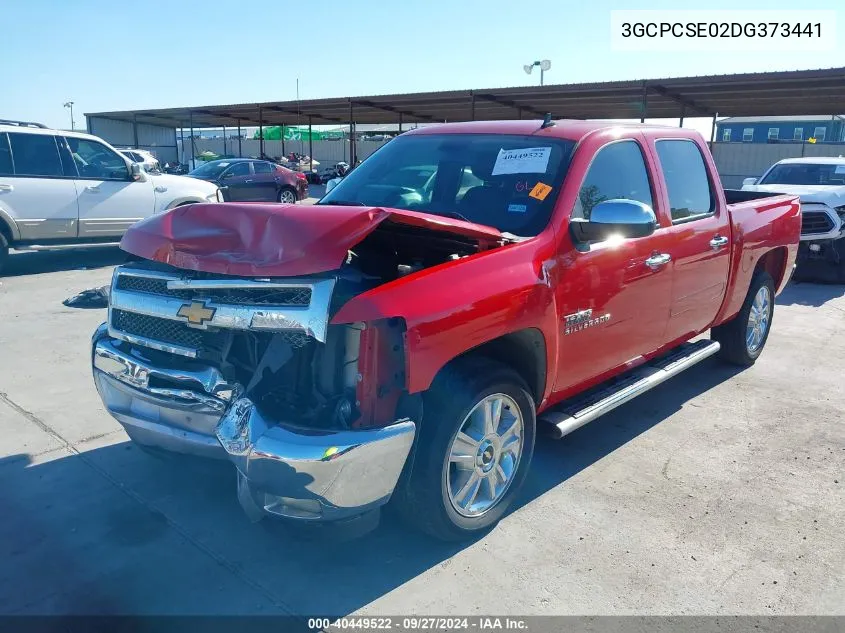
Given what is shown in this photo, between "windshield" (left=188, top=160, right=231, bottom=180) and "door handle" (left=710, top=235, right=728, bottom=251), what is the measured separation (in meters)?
16.4

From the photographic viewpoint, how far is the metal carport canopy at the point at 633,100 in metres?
16.4

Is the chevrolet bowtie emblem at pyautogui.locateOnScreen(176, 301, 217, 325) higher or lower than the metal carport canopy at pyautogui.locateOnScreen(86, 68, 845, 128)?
lower

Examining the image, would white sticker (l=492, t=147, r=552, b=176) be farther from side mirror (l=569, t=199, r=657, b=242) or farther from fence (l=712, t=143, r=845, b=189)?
fence (l=712, t=143, r=845, b=189)

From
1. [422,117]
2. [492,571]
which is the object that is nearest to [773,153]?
[422,117]

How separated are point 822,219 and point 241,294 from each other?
10.00 meters

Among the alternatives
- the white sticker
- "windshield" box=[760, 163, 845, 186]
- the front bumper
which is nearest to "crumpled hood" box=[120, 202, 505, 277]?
the front bumper

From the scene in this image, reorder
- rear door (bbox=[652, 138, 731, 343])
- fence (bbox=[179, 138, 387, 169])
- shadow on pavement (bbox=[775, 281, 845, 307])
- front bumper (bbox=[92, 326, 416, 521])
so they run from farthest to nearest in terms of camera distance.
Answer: fence (bbox=[179, 138, 387, 169]), shadow on pavement (bbox=[775, 281, 845, 307]), rear door (bbox=[652, 138, 731, 343]), front bumper (bbox=[92, 326, 416, 521])

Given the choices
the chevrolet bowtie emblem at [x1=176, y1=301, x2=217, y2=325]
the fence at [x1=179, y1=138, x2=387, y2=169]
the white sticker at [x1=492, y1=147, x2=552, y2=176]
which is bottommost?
the chevrolet bowtie emblem at [x1=176, y1=301, x2=217, y2=325]

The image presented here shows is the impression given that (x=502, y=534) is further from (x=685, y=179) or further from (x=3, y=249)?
(x=3, y=249)

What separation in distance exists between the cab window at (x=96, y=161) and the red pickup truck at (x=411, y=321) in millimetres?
7424

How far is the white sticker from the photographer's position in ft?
12.5

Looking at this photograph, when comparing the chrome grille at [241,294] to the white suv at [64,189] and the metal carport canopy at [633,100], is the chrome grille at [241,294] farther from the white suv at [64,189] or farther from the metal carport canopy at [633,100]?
the metal carport canopy at [633,100]

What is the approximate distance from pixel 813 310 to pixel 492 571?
721 centimetres

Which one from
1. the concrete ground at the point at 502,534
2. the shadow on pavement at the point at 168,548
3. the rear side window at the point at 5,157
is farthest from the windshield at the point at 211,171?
the shadow on pavement at the point at 168,548
